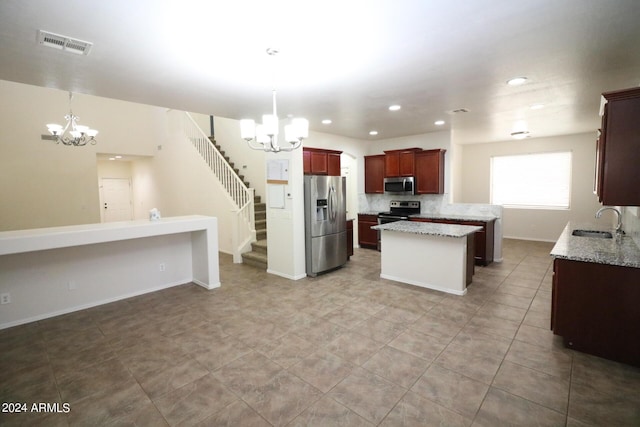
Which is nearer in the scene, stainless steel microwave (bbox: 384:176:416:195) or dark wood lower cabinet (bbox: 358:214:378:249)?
stainless steel microwave (bbox: 384:176:416:195)

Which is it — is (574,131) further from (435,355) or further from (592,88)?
(435,355)

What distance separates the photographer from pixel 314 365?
2600 mm

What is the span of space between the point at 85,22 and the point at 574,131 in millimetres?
8435

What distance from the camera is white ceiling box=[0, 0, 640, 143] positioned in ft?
6.01

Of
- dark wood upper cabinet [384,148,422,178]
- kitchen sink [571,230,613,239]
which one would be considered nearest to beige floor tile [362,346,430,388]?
kitchen sink [571,230,613,239]

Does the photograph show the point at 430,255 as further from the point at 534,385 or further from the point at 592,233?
the point at 534,385

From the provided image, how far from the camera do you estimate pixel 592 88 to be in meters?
3.45

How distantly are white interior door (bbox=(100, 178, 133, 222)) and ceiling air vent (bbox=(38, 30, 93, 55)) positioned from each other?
9.58 m

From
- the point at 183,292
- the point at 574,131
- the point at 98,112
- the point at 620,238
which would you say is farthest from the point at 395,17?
the point at 98,112

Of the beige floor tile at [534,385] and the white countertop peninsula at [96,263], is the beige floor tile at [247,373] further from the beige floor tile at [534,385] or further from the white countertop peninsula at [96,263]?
the white countertop peninsula at [96,263]

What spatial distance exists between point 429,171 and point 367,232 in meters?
2.00

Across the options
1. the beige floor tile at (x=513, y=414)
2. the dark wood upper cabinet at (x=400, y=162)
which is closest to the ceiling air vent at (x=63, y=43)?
the beige floor tile at (x=513, y=414)

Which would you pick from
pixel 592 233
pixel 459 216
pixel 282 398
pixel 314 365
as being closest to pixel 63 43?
pixel 282 398

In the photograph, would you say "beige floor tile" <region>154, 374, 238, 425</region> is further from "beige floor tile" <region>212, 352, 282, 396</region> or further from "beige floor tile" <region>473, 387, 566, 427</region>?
"beige floor tile" <region>473, 387, 566, 427</region>
